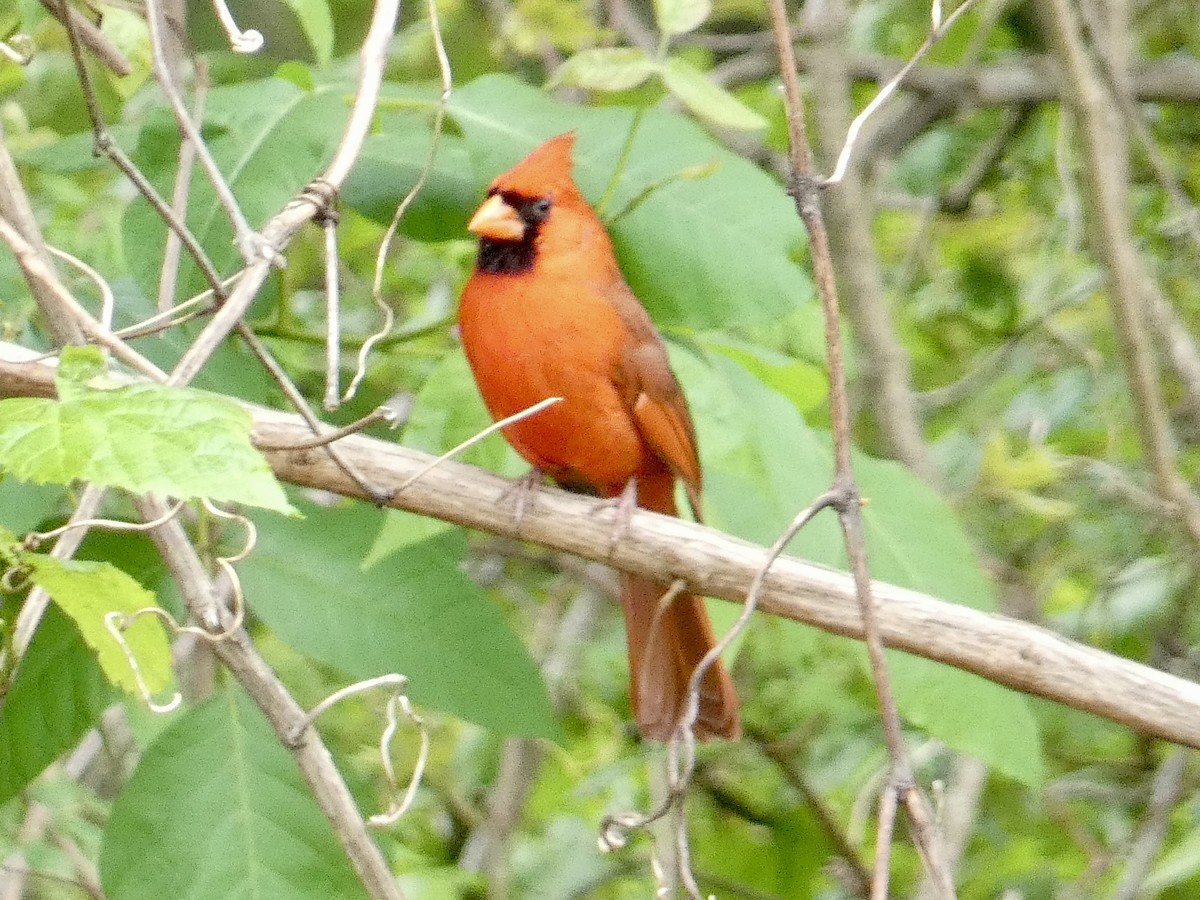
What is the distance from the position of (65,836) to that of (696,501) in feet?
3.26

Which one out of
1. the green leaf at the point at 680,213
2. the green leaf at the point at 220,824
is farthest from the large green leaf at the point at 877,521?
the green leaf at the point at 220,824

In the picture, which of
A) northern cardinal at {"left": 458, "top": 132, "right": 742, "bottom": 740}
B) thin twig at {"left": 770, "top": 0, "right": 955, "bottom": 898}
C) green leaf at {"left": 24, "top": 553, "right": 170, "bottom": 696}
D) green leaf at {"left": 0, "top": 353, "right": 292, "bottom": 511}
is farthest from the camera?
northern cardinal at {"left": 458, "top": 132, "right": 742, "bottom": 740}

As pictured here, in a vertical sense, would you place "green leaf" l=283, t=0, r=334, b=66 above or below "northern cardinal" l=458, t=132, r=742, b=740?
above

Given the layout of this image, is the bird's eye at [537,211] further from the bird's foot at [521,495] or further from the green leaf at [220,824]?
the green leaf at [220,824]

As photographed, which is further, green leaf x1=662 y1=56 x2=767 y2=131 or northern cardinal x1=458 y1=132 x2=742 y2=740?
northern cardinal x1=458 y1=132 x2=742 y2=740

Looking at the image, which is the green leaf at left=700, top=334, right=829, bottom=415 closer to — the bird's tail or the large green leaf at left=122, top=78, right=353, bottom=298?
the bird's tail

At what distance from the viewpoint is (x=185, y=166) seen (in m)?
1.94

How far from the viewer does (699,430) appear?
197 cm

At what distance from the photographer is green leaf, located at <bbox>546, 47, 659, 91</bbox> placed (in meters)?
1.81

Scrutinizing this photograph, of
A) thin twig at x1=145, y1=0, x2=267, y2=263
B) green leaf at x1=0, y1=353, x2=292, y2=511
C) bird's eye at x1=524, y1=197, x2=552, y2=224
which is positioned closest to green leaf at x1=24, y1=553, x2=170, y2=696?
green leaf at x1=0, y1=353, x2=292, y2=511

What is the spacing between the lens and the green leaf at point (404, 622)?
1.82 meters

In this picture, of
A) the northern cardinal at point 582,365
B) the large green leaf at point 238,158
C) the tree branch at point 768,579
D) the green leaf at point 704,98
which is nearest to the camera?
the tree branch at point 768,579

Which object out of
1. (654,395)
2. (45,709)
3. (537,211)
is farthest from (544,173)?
(45,709)

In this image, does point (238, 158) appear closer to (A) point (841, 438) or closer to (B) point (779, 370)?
(B) point (779, 370)
